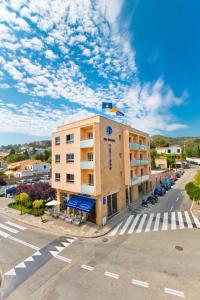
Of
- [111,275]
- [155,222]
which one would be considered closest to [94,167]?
[155,222]

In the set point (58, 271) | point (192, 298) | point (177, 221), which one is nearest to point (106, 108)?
point (177, 221)

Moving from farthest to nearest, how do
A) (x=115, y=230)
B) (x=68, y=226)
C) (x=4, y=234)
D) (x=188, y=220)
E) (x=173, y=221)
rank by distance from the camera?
1. (x=188, y=220)
2. (x=173, y=221)
3. (x=68, y=226)
4. (x=4, y=234)
5. (x=115, y=230)

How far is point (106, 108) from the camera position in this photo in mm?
25391

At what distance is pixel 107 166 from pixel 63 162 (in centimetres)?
699

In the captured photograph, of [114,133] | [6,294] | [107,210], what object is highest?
[114,133]

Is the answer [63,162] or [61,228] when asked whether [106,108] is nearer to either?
[63,162]

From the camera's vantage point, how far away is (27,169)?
76.1 metres

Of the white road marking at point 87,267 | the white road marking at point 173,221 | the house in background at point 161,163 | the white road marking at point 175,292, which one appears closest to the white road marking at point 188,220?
the white road marking at point 173,221

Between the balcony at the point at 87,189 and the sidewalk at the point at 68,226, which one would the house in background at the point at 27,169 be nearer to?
the sidewalk at the point at 68,226

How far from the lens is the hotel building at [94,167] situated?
21906 millimetres

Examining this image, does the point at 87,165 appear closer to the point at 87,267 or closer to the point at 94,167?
the point at 94,167

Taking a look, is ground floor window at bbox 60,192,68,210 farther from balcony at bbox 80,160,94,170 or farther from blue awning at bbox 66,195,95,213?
balcony at bbox 80,160,94,170

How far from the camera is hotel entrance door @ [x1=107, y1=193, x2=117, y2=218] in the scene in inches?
957

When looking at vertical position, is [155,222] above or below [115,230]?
above
